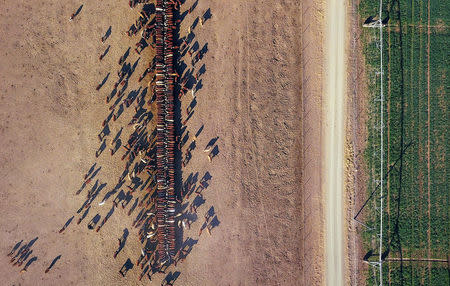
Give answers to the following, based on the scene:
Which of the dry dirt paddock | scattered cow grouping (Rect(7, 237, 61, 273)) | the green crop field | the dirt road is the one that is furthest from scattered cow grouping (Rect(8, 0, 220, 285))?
the green crop field

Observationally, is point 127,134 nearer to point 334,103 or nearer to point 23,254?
point 23,254

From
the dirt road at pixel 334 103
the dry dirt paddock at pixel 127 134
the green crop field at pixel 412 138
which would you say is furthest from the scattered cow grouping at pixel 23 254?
the green crop field at pixel 412 138

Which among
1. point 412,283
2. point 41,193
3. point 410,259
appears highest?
point 41,193

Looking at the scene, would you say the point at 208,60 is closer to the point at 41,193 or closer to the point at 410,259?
the point at 41,193

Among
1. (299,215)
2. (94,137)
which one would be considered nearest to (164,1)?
(94,137)

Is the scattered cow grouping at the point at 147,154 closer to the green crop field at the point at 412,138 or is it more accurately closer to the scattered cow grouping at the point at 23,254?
the scattered cow grouping at the point at 23,254

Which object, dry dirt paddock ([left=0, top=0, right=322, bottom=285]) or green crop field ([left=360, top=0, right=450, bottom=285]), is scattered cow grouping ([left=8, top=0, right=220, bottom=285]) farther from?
green crop field ([left=360, top=0, right=450, bottom=285])

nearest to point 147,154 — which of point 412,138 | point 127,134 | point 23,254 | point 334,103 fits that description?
point 127,134
